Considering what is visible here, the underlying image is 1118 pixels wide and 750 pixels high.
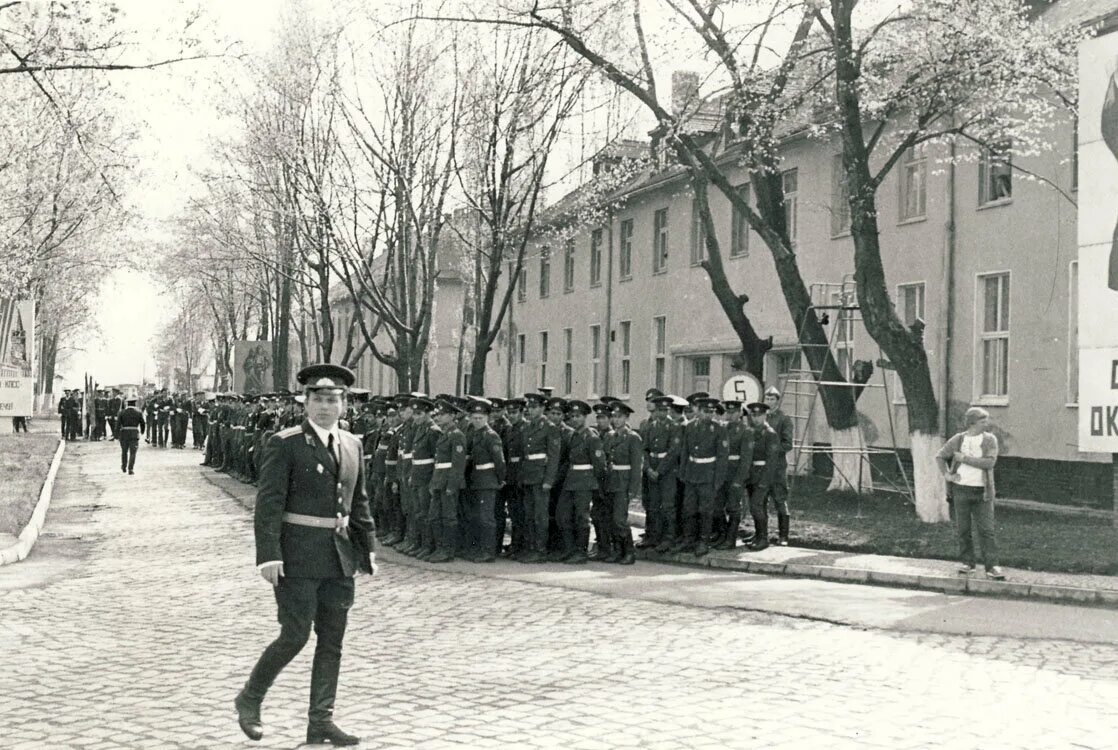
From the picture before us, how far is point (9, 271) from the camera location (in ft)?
102

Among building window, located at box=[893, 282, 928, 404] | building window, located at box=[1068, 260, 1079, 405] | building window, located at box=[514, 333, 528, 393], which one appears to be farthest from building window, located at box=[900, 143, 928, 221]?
building window, located at box=[514, 333, 528, 393]

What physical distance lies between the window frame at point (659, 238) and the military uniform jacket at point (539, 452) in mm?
20672

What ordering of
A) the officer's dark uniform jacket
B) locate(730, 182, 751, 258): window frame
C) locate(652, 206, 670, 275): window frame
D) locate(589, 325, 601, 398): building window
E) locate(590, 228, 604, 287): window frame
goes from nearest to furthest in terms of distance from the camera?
the officer's dark uniform jacket < locate(730, 182, 751, 258): window frame < locate(652, 206, 670, 275): window frame < locate(589, 325, 601, 398): building window < locate(590, 228, 604, 287): window frame

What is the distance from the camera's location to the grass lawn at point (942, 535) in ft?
45.0

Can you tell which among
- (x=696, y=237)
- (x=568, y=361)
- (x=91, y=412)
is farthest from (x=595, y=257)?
(x=91, y=412)

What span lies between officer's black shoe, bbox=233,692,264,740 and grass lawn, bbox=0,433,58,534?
10.9 m

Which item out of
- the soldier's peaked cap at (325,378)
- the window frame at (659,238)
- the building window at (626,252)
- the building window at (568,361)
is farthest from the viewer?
the building window at (568,361)

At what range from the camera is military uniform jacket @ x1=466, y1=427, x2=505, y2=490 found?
14.4 meters

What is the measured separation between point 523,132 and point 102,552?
1203 cm

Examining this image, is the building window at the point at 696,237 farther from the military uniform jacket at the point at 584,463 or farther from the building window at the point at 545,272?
the military uniform jacket at the point at 584,463

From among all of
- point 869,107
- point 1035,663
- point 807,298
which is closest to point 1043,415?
point 807,298

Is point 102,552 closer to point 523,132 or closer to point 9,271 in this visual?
point 523,132

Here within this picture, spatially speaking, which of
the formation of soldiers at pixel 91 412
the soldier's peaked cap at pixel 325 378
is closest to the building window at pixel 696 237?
the formation of soldiers at pixel 91 412

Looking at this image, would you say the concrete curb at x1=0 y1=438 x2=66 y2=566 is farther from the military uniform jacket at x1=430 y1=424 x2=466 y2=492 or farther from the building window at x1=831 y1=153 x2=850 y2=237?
the building window at x1=831 y1=153 x2=850 y2=237
